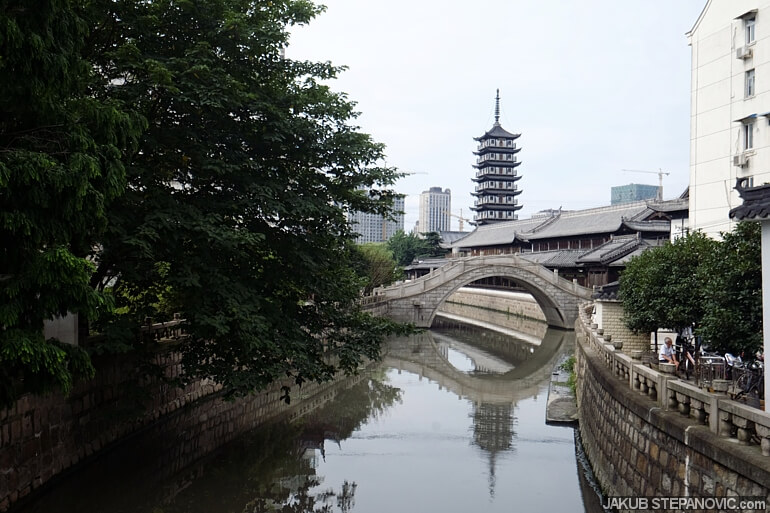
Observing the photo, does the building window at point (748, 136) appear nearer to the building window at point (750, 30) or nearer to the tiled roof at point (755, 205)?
the building window at point (750, 30)

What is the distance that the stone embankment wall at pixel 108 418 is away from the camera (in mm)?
10977

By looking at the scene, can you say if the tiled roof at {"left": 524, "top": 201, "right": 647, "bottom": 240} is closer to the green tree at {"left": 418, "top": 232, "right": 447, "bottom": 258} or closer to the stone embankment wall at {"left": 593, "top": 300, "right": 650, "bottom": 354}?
the stone embankment wall at {"left": 593, "top": 300, "right": 650, "bottom": 354}

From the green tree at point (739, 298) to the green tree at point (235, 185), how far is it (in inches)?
274

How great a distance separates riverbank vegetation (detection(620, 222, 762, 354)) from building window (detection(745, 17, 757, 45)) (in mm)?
10871

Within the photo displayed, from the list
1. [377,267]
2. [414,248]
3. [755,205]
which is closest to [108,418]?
[755,205]

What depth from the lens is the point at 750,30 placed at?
25172 mm

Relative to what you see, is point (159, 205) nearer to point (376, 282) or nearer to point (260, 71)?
point (260, 71)

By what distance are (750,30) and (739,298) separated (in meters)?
18.1

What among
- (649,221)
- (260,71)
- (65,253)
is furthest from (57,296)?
(649,221)

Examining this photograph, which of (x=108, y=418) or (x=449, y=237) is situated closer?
(x=108, y=418)

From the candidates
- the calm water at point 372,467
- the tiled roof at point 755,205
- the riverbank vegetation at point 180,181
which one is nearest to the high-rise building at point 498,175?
the calm water at point 372,467

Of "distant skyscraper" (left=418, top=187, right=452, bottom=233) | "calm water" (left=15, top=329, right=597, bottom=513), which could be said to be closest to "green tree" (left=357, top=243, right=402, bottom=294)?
"calm water" (left=15, top=329, right=597, bottom=513)

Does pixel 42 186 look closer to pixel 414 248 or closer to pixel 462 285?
pixel 462 285

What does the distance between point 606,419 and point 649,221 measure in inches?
1349
